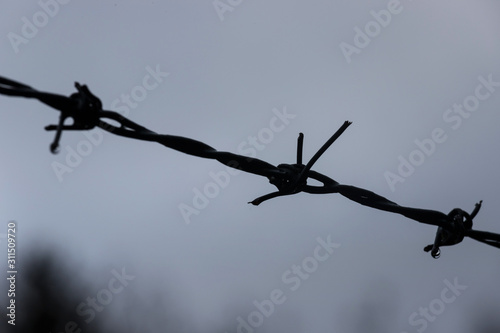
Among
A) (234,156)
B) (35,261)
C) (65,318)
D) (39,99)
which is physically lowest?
(65,318)

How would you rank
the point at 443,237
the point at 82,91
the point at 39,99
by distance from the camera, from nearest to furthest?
the point at 39,99 < the point at 82,91 < the point at 443,237

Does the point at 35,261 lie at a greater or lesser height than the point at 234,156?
lesser

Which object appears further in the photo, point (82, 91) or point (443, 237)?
point (443, 237)

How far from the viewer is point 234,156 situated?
2951 millimetres

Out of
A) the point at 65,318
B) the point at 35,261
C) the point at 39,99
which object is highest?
the point at 39,99

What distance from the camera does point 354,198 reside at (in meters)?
3.24

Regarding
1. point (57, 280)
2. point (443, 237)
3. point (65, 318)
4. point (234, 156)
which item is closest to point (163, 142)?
point (234, 156)

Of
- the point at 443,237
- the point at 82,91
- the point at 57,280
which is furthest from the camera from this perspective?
the point at 57,280

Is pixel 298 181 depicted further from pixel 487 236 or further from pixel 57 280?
pixel 57 280

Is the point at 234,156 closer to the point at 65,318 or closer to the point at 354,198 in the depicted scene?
the point at 354,198

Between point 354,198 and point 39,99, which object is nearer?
point 39,99

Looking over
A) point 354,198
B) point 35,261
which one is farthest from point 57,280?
point 354,198

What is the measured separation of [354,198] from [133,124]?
1172 mm

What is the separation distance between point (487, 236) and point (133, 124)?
5.94ft
